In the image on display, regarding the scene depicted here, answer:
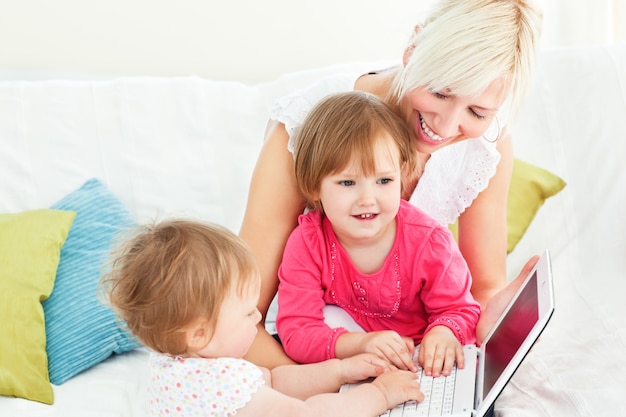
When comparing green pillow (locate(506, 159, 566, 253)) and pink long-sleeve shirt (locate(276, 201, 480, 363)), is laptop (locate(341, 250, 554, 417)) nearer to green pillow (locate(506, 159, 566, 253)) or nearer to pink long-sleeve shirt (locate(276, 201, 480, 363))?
pink long-sleeve shirt (locate(276, 201, 480, 363))

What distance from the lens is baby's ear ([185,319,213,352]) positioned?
1219 millimetres

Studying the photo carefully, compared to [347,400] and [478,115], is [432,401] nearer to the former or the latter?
[347,400]

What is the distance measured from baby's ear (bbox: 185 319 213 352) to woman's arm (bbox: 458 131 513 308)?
0.70 meters

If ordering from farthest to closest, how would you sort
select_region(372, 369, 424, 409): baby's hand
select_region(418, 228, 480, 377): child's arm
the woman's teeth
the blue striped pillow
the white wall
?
the white wall → the blue striped pillow → the woman's teeth → select_region(418, 228, 480, 377): child's arm → select_region(372, 369, 424, 409): baby's hand

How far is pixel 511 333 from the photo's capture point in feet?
4.31

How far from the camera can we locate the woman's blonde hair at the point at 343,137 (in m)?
1.45

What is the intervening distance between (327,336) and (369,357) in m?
0.12

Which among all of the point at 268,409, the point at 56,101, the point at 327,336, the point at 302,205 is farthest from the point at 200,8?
the point at 268,409

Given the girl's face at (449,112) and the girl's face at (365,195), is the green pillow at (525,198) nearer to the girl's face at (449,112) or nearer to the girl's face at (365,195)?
the girl's face at (449,112)

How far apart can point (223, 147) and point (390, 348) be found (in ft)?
3.25

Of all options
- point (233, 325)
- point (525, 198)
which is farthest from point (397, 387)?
point (525, 198)

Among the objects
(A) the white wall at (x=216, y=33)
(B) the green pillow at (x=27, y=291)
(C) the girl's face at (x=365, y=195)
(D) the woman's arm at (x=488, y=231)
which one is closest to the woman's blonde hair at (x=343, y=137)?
(C) the girl's face at (x=365, y=195)

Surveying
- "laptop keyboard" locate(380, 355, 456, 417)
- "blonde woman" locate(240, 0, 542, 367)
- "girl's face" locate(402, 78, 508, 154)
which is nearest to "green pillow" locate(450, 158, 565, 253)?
"blonde woman" locate(240, 0, 542, 367)

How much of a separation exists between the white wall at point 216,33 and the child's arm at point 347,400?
1489 millimetres
